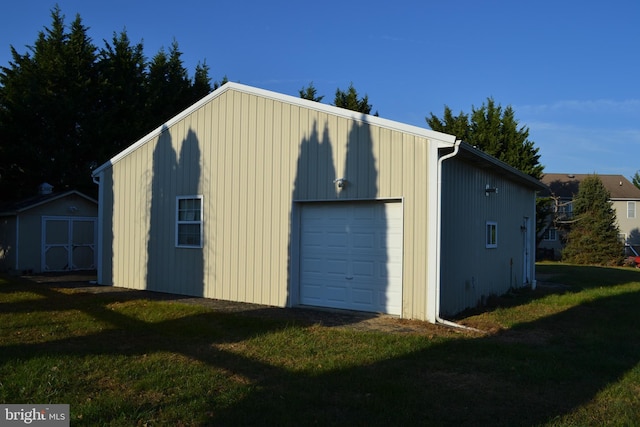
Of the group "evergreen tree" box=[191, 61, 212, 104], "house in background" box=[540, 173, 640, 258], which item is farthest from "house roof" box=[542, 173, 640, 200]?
"evergreen tree" box=[191, 61, 212, 104]

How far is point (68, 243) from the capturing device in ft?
60.3

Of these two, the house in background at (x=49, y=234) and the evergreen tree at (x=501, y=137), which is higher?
the evergreen tree at (x=501, y=137)

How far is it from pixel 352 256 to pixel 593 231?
26856 mm

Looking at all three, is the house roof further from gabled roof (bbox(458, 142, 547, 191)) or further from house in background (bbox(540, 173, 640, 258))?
gabled roof (bbox(458, 142, 547, 191))

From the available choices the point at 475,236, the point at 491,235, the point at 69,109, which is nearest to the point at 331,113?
the point at 475,236

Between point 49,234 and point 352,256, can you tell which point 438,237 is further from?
point 49,234

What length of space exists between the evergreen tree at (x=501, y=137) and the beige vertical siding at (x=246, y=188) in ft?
76.1

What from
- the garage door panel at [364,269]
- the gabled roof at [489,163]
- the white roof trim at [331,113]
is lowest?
the garage door panel at [364,269]

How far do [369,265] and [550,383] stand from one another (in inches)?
177

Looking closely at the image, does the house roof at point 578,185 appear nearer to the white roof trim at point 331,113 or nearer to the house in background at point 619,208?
the house in background at point 619,208

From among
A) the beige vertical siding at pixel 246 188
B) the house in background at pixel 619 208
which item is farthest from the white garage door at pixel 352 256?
Answer: the house in background at pixel 619 208

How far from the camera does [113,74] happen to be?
25172 mm

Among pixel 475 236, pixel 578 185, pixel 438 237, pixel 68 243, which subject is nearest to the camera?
pixel 438 237

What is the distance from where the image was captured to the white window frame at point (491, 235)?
11.8 metres
